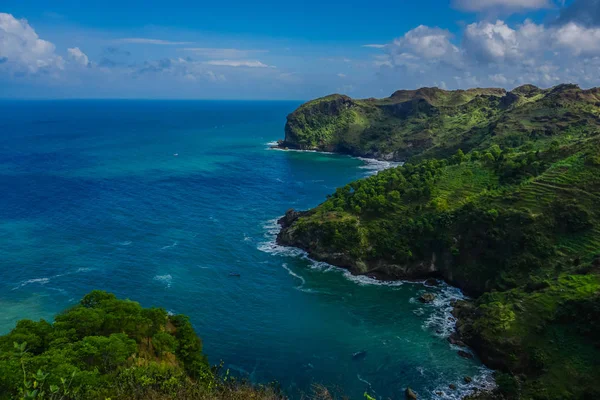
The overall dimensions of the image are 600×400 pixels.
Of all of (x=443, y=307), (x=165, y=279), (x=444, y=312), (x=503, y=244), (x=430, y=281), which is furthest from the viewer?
(x=430, y=281)

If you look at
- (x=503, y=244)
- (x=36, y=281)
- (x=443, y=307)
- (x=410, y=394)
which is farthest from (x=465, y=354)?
(x=36, y=281)

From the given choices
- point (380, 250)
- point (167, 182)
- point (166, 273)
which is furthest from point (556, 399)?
point (167, 182)

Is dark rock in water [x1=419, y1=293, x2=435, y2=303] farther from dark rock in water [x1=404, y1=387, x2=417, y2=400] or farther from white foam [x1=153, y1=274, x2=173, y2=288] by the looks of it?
white foam [x1=153, y1=274, x2=173, y2=288]

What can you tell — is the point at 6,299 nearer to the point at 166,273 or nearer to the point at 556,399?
the point at 166,273

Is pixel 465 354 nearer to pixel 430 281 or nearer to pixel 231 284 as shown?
pixel 430 281

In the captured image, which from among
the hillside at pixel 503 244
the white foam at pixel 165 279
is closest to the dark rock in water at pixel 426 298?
the hillside at pixel 503 244

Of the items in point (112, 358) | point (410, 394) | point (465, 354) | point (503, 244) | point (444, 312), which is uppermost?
point (503, 244)

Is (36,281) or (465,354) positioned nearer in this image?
(465,354)
